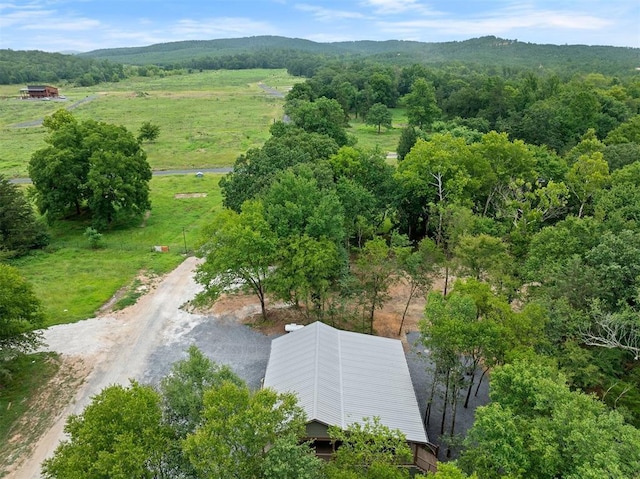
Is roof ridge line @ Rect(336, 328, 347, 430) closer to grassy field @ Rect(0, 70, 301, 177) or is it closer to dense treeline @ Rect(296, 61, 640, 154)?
dense treeline @ Rect(296, 61, 640, 154)

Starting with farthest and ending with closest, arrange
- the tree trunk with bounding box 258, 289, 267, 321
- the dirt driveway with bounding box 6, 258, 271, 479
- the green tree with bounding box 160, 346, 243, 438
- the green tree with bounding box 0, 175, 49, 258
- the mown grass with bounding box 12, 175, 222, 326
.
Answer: the green tree with bounding box 0, 175, 49, 258
the mown grass with bounding box 12, 175, 222, 326
the tree trunk with bounding box 258, 289, 267, 321
the dirt driveway with bounding box 6, 258, 271, 479
the green tree with bounding box 160, 346, 243, 438

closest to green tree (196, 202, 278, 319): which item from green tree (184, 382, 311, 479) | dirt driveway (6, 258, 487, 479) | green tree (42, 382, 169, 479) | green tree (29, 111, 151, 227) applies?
dirt driveway (6, 258, 487, 479)

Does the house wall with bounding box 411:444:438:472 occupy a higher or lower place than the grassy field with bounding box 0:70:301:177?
lower

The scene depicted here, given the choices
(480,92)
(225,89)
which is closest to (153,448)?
(480,92)

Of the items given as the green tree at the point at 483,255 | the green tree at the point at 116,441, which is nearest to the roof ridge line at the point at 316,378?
the green tree at the point at 116,441

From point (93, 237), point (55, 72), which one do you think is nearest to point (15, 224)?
point (93, 237)

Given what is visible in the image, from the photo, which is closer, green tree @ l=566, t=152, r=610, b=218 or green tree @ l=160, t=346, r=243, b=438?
green tree @ l=160, t=346, r=243, b=438

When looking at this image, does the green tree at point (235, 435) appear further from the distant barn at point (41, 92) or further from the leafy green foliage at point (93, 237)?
the distant barn at point (41, 92)
